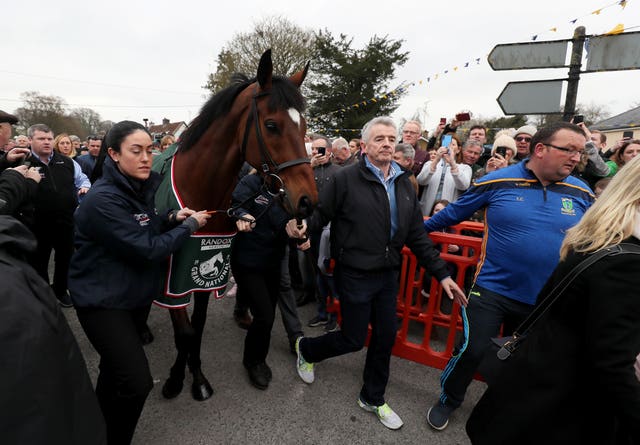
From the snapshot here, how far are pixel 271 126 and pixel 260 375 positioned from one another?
6.77 feet

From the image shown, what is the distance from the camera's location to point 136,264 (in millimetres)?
1878

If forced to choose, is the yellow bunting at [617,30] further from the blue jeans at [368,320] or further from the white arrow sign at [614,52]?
the blue jeans at [368,320]

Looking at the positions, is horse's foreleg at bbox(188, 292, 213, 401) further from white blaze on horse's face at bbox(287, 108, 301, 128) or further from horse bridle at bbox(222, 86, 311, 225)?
white blaze on horse's face at bbox(287, 108, 301, 128)

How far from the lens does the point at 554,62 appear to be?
3754 millimetres

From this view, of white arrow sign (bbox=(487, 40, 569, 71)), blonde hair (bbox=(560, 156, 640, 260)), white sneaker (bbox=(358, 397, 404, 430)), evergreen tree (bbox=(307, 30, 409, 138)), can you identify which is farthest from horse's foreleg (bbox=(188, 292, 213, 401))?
evergreen tree (bbox=(307, 30, 409, 138))

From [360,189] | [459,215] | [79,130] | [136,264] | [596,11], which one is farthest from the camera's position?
[79,130]

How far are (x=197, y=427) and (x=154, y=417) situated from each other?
36 cm

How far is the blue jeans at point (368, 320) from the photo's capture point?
2.36 meters

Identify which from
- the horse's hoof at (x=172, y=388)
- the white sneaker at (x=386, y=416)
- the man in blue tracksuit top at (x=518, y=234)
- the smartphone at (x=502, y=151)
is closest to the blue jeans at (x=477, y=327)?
the man in blue tracksuit top at (x=518, y=234)

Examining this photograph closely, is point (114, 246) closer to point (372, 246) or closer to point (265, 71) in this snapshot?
point (265, 71)

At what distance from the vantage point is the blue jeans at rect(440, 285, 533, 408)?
2238 millimetres

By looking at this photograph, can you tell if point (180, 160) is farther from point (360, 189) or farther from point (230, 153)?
point (360, 189)

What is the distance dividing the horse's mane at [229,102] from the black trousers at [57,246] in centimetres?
293

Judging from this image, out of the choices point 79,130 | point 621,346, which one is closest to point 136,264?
Result: point 621,346
